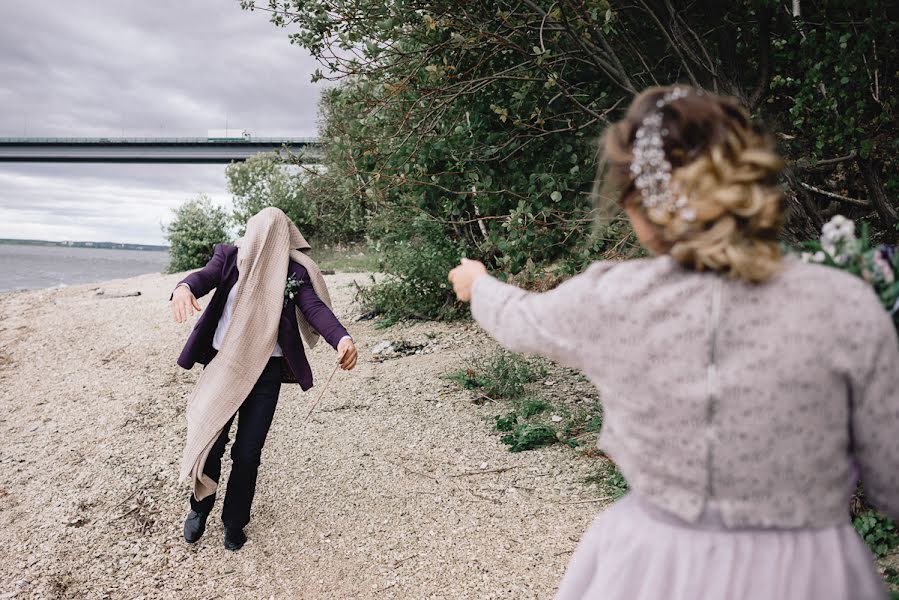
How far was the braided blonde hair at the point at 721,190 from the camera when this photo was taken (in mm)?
1260

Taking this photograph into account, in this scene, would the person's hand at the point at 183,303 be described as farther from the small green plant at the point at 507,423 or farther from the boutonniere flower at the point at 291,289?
the small green plant at the point at 507,423

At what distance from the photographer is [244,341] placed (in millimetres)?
3875

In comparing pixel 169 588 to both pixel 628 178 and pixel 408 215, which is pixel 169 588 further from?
pixel 408 215

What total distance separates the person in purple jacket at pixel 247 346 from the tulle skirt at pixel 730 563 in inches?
97.5

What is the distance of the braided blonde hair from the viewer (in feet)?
4.13

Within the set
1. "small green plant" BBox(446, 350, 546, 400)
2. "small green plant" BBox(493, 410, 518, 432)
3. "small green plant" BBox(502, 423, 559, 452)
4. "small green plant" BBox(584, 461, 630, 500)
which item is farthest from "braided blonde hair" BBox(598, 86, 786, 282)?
"small green plant" BBox(446, 350, 546, 400)

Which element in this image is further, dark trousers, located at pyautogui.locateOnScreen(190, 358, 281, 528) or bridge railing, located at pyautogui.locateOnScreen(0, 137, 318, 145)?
bridge railing, located at pyautogui.locateOnScreen(0, 137, 318, 145)

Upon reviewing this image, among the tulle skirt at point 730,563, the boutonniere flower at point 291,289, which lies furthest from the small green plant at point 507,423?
the tulle skirt at point 730,563

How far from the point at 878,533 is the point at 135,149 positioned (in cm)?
4364

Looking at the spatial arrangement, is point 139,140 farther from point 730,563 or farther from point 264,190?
point 730,563

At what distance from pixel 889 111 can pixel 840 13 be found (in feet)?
2.38

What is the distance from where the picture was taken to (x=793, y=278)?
125cm

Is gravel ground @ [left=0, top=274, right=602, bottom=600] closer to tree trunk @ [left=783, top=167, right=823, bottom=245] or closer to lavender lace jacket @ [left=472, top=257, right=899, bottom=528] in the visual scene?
tree trunk @ [left=783, top=167, right=823, bottom=245]

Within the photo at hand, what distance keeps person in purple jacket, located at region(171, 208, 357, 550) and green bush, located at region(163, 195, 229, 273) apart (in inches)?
730
